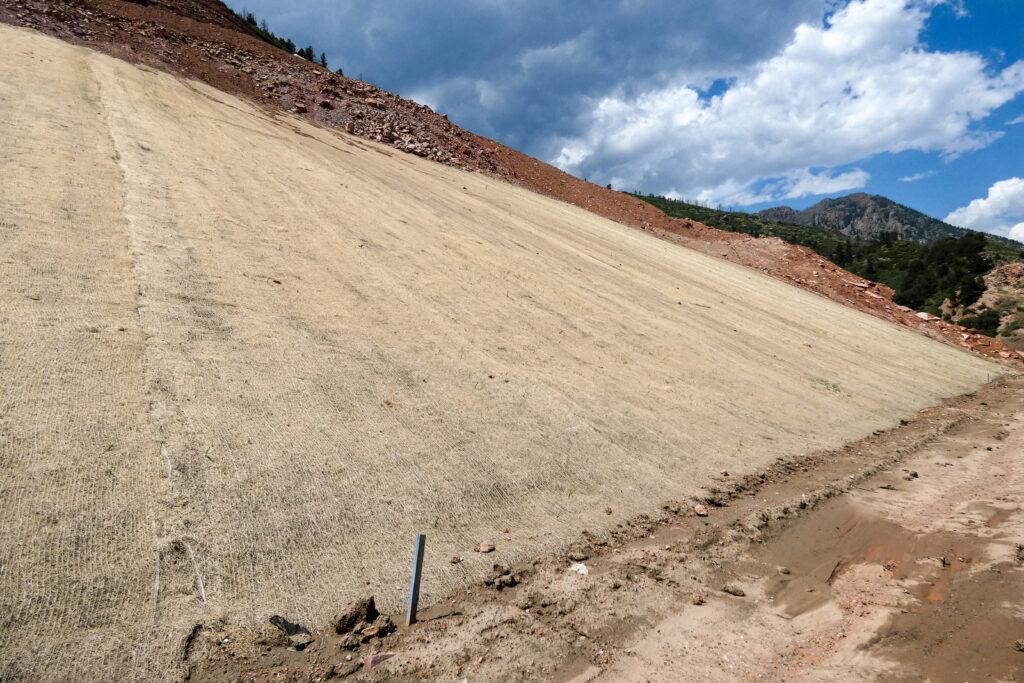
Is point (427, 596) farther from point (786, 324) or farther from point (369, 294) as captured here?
point (786, 324)

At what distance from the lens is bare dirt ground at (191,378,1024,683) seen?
3.48 metres

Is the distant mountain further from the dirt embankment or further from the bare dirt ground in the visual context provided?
the bare dirt ground

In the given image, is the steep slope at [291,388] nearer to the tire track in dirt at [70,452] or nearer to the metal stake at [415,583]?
the tire track in dirt at [70,452]

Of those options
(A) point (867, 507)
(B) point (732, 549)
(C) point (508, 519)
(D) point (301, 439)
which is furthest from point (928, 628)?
(D) point (301, 439)

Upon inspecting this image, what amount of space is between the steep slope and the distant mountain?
6058 inches

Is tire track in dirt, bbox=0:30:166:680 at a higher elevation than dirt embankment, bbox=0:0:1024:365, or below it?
below

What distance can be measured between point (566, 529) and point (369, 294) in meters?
4.92

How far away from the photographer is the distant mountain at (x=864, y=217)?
146750 mm

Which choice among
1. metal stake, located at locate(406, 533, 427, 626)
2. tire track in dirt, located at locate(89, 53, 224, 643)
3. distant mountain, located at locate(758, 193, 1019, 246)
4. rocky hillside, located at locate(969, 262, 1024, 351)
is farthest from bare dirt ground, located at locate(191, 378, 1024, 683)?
distant mountain, located at locate(758, 193, 1019, 246)

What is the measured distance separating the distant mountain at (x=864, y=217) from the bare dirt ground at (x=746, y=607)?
15727 centimetres

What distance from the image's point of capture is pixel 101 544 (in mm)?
3658

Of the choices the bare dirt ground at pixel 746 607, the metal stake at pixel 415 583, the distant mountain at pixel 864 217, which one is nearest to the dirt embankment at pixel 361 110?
the bare dirt ground at pixel 746 607

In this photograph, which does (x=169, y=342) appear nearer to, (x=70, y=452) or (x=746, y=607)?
(x=70, y=452)

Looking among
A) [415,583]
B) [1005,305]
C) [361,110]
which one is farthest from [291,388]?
[1005,305]
